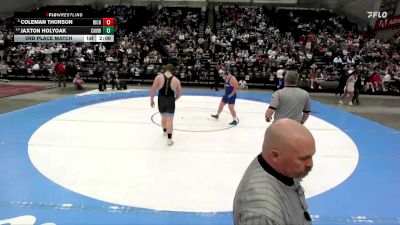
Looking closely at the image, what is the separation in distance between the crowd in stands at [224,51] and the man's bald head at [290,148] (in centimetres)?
1427

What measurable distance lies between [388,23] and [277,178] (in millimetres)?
24269

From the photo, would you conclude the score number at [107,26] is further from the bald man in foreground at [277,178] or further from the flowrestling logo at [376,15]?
the flowrestling logo at [376,15]

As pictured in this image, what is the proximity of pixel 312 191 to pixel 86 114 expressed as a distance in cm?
665

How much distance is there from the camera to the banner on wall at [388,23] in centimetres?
2052

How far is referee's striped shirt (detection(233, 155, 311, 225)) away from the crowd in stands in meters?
14.2

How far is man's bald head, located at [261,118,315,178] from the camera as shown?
1.29 metres

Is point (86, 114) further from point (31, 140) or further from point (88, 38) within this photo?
point (88, 38)

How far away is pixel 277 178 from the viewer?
1.36 m

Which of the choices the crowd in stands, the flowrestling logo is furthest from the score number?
the flowrestling logo

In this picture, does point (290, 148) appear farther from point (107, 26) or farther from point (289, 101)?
point (107, 26)
